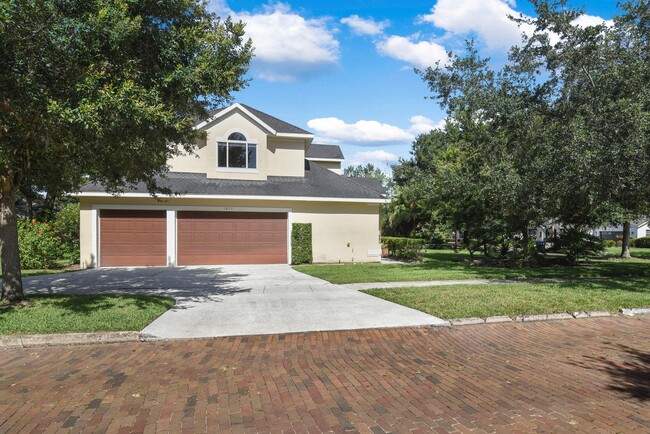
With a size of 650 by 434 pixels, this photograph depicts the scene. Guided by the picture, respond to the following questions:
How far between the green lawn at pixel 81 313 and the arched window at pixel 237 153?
35.0ft

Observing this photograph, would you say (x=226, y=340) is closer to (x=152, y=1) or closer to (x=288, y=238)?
(x=152, y=1)

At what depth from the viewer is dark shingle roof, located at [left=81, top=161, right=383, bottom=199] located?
16969 millimetres

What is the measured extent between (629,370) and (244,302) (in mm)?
6670

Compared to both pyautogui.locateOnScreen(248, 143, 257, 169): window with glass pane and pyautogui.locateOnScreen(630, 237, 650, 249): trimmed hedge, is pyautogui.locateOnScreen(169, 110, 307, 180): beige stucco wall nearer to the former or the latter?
pyautogui.locateOnScreen(248, 143, 257, 169): window with glass pane

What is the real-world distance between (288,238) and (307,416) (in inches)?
563

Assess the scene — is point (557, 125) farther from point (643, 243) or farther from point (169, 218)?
point (643, 243)

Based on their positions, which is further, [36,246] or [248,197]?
[248,197]

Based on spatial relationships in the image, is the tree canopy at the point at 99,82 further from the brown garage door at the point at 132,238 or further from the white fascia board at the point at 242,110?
the white fascia board at the point at 242,110

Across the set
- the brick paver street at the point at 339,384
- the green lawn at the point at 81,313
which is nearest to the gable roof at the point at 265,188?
the green lawn at the point at 81,313

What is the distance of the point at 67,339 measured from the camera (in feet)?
19.9

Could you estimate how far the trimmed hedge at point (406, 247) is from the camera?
19453 mm

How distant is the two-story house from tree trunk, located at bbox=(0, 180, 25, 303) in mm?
7847

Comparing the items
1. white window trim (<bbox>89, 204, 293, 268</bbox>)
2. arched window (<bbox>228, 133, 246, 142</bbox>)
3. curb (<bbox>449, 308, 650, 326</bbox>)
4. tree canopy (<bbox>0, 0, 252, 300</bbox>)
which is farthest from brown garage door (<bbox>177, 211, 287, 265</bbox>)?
curb (<bbox>449, 308, 650, 326</bbox>)

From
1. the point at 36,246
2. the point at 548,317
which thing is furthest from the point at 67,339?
the point at 36,246
